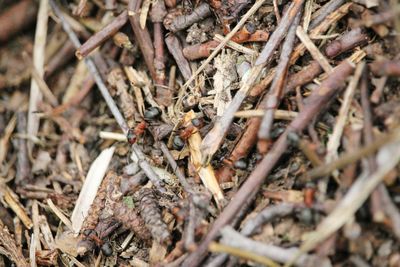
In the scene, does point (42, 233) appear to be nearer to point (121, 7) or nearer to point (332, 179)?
point (121, 7)

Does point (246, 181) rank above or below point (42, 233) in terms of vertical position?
above

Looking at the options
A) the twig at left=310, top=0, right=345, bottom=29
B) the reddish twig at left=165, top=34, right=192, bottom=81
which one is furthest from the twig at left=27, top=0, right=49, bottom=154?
the twig at left=310, top=0, right=345, bottom=29

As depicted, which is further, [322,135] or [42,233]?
[42,233]

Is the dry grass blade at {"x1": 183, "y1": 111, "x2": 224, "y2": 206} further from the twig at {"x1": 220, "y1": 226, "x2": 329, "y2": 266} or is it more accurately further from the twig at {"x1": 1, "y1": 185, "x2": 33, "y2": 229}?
the twig at {"x1": 1, "y1": 185, "x2": 33, "y2": 229}

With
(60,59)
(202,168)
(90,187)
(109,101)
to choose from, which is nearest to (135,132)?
(109,101)

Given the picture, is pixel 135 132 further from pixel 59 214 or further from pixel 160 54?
pixel 59 214

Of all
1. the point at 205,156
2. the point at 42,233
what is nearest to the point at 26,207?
the point at 42,233

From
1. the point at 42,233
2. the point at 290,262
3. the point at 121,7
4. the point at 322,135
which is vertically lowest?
the point at 42,233
